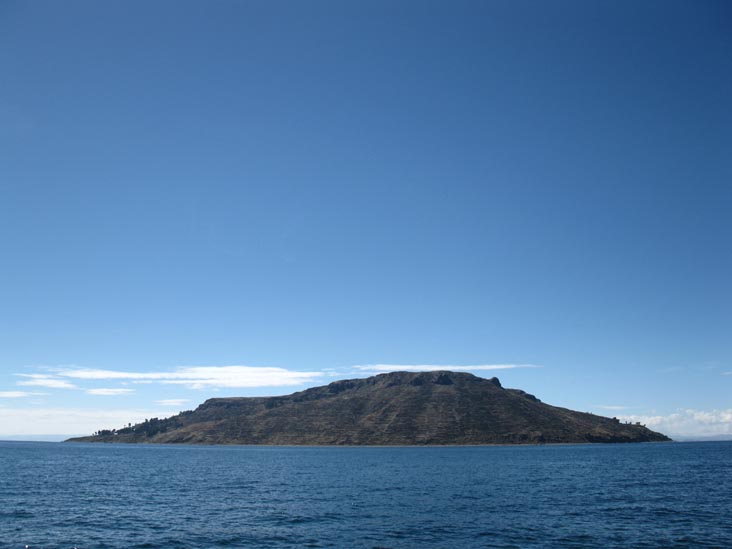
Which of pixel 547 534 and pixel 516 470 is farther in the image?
pixel 516 470

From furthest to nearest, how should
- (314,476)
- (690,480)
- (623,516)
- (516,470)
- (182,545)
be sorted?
1. (516,470)
2. (314,476)
3. (690,480)
4. (623,516)
5. (182,545)

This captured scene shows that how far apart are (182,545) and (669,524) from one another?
1834 inches

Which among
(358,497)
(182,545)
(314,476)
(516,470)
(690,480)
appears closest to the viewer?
(182,545)

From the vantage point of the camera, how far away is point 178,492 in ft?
251

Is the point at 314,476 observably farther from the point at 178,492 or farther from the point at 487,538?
the point at 487,538

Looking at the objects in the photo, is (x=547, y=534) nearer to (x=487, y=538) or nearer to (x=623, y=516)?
(x=487, y=538)

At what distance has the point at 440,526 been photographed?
161ft

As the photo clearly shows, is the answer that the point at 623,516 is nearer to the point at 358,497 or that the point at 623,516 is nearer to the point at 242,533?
the point at 358,497

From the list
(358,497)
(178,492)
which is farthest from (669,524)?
(178,492)

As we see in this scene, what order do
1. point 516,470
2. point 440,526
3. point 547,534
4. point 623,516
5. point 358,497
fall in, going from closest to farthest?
1. point 547,534
2. point 440,526
3. point 623,516
4. point 358,497
5. point 516,470

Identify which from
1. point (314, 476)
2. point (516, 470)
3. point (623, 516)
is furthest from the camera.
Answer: point (516, 470)

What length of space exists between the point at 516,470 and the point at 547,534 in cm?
7286

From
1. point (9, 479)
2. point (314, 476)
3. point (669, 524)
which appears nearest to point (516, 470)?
point (314, 476)

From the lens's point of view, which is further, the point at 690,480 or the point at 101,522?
the point at 690,480
